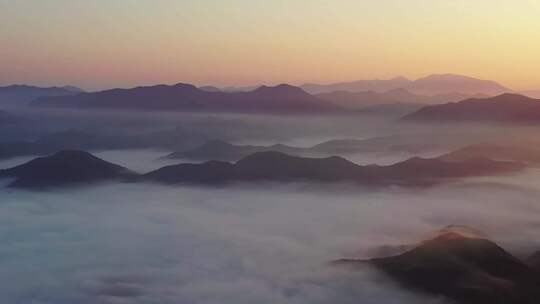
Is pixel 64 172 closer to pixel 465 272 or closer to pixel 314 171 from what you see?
pixel 314 171

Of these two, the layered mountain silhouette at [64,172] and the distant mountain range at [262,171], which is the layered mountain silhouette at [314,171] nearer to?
the distant mountain range at [262,171]

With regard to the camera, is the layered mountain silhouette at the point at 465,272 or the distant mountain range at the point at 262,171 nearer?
the layered mountain silhouette at the point at 465,272

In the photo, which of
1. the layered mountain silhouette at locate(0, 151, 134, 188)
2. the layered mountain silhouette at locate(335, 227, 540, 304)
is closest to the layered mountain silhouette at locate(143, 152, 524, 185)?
the layered mountain silhouette at locate(0, 151, 134, 188)

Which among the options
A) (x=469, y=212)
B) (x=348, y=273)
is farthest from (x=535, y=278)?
(x=469, y=212)

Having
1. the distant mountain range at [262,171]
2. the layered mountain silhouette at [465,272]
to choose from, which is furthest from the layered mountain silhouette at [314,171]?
the layered mountain silhouette at [465,272]

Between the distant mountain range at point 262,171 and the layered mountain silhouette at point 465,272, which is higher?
the distant mountain range at point 262,171

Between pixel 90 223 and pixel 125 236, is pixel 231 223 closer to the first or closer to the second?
pixel 125 236

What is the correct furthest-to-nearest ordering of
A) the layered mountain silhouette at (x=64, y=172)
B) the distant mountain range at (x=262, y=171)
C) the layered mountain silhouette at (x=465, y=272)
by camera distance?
the layered mountain silhouette at (x=64, y=172) → the distant mountain range at (x=262, y=171) → the layered mountain silhouette at (x=465, y=272)
